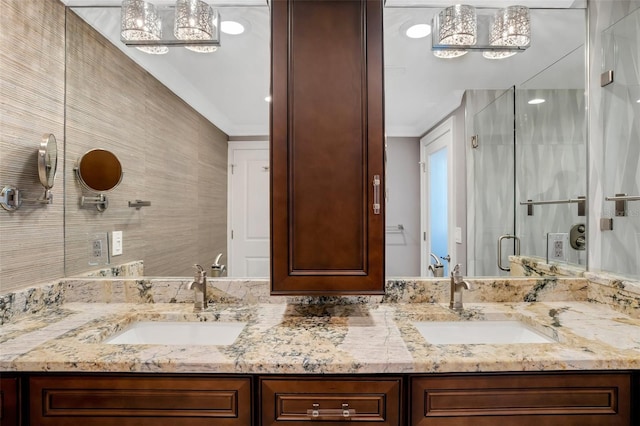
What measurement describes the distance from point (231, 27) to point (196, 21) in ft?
0.52

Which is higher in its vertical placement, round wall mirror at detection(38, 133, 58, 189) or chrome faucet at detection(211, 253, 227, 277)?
round wall mirror at detection(38, 133, 58, 189)

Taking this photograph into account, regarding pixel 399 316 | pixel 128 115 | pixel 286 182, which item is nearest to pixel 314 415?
pixel 399 316

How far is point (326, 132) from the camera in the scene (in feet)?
4.16

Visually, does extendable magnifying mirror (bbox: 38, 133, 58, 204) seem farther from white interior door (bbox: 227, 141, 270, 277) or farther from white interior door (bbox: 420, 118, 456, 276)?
white interior door (bbox: 420, 118, 456, 276)

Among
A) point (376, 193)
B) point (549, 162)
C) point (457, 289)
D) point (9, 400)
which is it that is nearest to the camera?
point (9, 400)

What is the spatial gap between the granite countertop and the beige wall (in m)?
0.29

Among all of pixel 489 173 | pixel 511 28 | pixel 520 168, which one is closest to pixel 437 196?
pixel 489 173

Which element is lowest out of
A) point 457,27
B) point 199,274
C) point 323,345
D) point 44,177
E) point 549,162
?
point 323,345

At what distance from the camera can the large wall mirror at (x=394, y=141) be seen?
1618 mm

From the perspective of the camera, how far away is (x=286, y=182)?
1261 millimetres

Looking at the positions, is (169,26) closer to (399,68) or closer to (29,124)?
(29,124)

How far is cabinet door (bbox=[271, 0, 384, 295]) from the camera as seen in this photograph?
1264 mm

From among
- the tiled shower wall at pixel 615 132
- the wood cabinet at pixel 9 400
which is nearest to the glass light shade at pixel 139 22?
the wood cabinet at pixel 9 400

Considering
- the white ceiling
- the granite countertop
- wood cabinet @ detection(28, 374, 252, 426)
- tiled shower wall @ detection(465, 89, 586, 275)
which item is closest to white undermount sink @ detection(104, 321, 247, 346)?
the granite countertop
